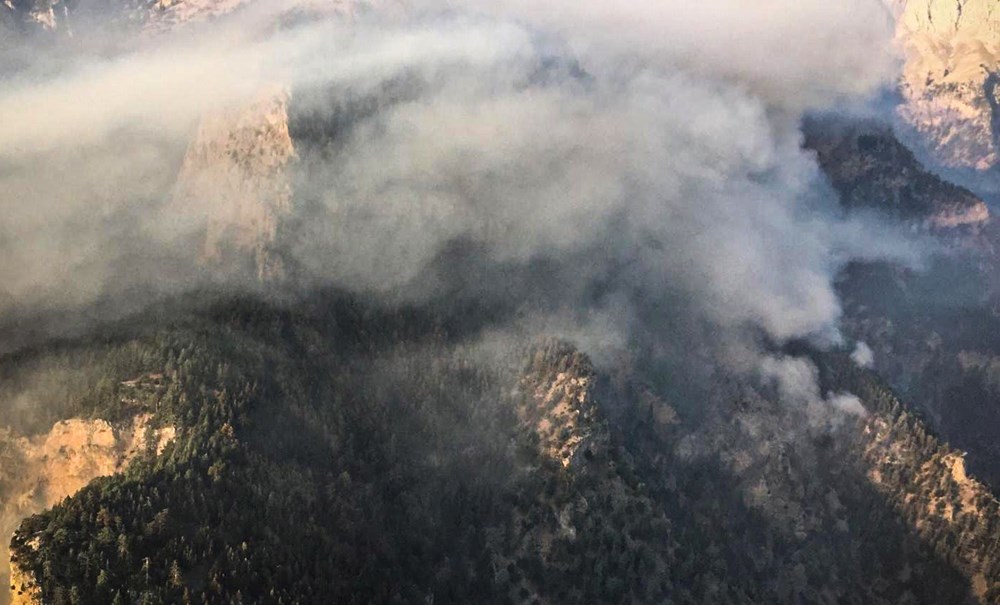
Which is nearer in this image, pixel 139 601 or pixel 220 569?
pixel 139 601

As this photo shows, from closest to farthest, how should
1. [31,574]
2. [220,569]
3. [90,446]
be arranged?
1. [31,574]
2. [220,569]
3. [90,446]

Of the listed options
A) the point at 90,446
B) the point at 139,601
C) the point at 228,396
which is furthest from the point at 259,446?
the point at 139,601

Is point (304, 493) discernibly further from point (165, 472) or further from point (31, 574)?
point (31, 574)

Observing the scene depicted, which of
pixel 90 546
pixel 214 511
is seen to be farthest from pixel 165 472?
pixel 90 546

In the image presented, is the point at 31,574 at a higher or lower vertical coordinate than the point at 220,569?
higher

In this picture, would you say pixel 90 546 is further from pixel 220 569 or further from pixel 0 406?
pixel 0 406

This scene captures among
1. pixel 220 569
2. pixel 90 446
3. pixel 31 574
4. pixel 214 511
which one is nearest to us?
pixel 31 574
